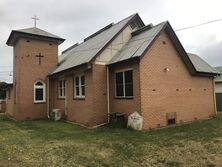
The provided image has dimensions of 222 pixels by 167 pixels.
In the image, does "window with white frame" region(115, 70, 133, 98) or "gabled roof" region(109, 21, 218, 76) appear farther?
"window with white frame" region(115, 70, 133, 98)

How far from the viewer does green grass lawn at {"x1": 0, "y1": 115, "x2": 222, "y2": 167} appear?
667 cm

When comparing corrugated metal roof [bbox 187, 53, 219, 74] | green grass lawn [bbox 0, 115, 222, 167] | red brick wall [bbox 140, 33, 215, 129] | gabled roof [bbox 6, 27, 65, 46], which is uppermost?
gabled roof [bbox 6, 27, 65, 46]

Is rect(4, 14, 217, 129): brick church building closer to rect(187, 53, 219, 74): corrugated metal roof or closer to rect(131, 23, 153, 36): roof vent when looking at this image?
rect(131, 23, 153, 36): roof vent

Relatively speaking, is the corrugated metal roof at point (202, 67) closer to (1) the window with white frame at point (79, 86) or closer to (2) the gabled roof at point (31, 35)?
(1) the window with white frame at point (79, 86)

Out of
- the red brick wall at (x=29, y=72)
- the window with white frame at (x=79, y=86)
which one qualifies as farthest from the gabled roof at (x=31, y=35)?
the window with white frame at (x=79, y=86)

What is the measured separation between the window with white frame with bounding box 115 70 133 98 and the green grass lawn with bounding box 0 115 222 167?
8.27 feet

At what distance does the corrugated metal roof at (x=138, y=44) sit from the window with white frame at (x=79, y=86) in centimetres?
221

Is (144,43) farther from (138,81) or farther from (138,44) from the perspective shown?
(138,81)

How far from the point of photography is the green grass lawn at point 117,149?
21.9 feet

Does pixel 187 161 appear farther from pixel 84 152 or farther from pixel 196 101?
pixel 196 101

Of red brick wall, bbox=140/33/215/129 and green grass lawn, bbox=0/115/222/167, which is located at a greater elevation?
red brick wall, bbox=140/33/215/129

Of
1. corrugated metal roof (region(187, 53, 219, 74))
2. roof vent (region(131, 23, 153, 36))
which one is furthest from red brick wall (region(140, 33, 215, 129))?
corrugated metal roof (region(187, 53, 219, 74))

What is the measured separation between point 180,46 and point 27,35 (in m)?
11.6

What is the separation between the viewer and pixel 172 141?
358 inches
